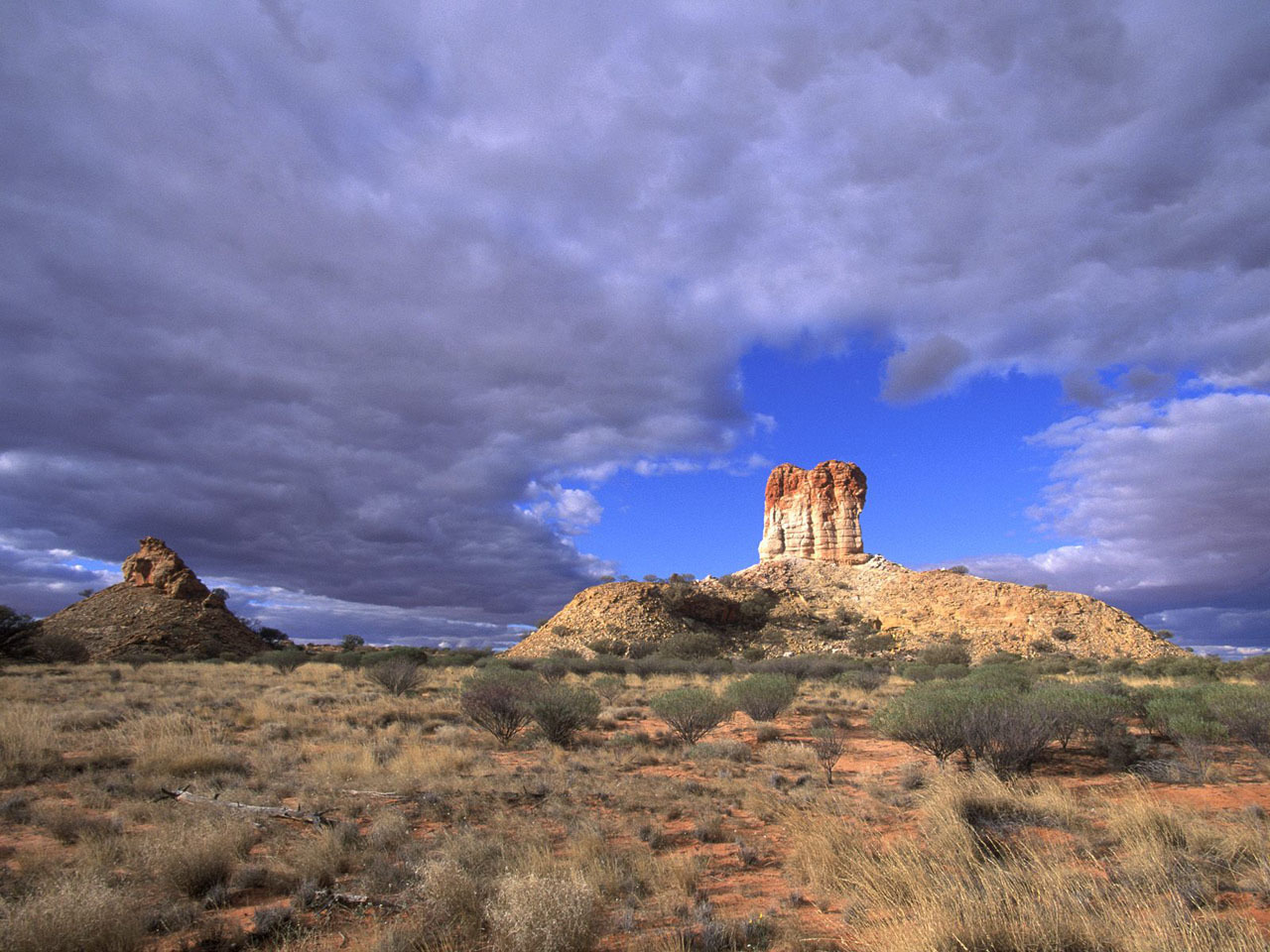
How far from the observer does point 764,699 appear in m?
18.6

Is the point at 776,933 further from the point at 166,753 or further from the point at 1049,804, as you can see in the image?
the point at 166,753

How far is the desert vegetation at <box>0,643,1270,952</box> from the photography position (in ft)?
17.2

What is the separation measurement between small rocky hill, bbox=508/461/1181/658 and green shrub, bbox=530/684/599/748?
29399mm

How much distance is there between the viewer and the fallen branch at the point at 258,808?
8.33 metres

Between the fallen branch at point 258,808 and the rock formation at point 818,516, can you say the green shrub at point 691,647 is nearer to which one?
the rock formation at point 818,516

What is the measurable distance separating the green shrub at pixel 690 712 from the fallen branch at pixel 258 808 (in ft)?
28.4

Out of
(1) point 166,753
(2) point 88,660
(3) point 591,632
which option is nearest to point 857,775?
(1) point 166,753

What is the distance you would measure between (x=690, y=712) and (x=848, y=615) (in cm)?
4437

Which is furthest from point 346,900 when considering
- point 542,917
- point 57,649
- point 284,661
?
point 57,649

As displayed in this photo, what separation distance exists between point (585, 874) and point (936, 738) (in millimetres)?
8743

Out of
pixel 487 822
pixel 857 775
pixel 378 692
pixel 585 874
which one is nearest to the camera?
pixel 585 874

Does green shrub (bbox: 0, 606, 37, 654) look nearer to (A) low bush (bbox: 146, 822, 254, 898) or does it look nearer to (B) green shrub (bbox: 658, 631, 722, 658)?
(B) green shrub (bbox: 658, 631, 722, 658)

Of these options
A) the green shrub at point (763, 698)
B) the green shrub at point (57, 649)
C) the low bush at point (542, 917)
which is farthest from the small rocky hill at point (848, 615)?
the low bush at point (542, 917)

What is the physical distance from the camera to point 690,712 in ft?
51.0
